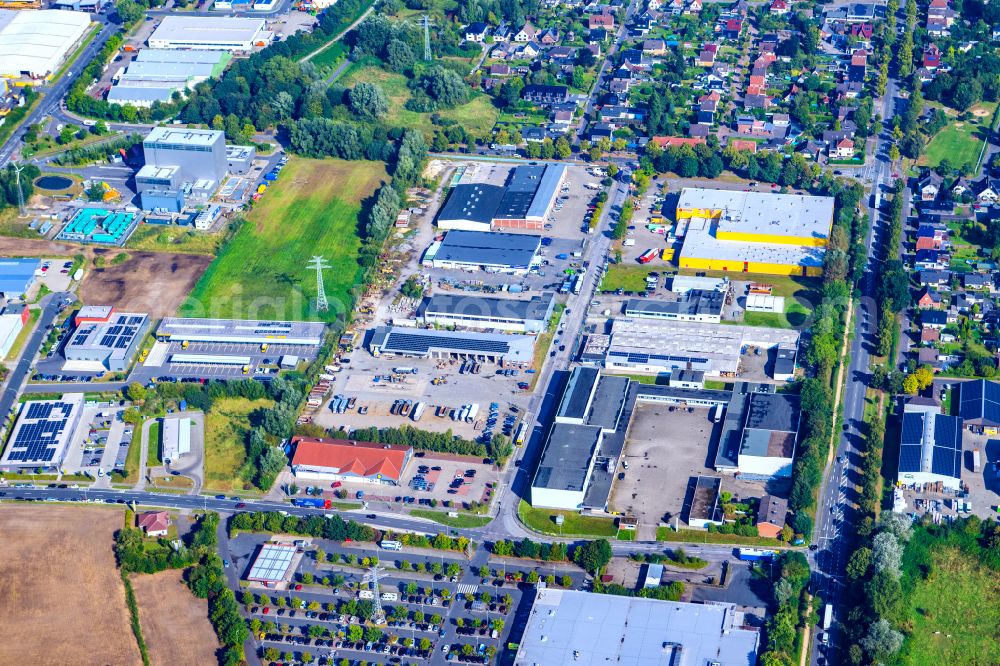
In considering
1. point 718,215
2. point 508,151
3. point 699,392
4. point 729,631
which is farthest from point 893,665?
point 508,151

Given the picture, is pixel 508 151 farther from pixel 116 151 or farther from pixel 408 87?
pixel 116 151

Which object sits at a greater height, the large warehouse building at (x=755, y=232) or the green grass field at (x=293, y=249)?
the large warehouse building at (x=755, y=232)

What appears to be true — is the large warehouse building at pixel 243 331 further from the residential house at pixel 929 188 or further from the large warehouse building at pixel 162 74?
the residential house at pixel 929 188

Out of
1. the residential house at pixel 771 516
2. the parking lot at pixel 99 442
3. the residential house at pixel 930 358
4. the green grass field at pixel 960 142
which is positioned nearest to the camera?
the residential house at pixel 771 516

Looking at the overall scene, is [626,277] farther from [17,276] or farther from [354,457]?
[17,276]

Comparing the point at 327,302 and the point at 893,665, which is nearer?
the point at 893,665

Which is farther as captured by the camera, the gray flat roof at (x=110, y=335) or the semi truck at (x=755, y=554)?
the gray flat roof at (x=110, y=335)

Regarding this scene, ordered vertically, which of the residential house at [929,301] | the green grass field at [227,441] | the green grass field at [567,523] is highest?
the residential house at [929,301]


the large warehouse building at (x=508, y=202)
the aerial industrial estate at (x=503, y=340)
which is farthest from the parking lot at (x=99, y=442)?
the large warehouse building at (x=508, y=202)
